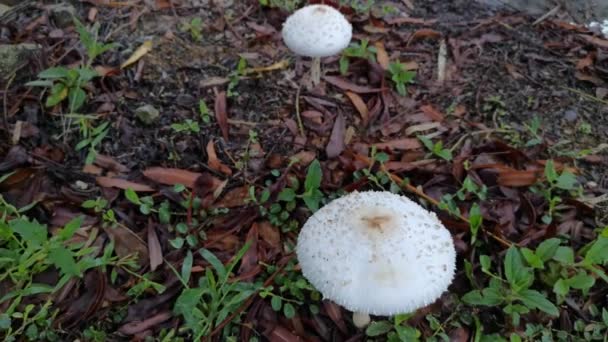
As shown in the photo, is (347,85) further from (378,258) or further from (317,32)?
(378,258)

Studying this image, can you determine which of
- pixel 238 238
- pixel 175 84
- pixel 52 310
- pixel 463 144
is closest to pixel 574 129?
pixel 463 144

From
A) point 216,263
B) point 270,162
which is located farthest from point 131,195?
point 270,162

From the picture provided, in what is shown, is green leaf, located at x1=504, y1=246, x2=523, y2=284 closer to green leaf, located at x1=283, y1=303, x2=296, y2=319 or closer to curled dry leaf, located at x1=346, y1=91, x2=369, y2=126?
green leaf, located at x1=283, y1=303, x2=296, y2=319

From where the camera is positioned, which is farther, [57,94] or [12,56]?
[12,56]

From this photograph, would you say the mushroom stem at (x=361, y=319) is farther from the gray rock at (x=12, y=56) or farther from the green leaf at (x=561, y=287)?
the gray rock at (x=12, y=56)

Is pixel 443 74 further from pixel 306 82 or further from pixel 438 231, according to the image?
pixel 438 231

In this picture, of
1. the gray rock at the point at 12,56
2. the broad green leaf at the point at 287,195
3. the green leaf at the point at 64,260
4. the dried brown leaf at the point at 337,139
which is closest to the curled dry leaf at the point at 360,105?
the dried brown leaf at the point at 337,139
